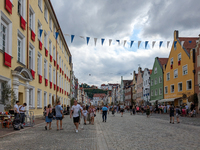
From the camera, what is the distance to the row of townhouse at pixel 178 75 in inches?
1398

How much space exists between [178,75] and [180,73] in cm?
94

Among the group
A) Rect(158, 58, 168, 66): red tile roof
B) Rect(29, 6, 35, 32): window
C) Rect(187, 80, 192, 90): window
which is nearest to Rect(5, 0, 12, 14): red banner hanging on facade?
Rect(29, 6, 35, 32): window

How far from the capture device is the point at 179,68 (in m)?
42.1

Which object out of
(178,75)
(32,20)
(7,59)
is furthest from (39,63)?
(178,75)

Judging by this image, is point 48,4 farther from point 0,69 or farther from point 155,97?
point 155,97

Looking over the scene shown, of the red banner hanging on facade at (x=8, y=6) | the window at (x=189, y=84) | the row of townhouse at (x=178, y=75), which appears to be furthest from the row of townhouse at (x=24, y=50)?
the window at (x=189, y=84)

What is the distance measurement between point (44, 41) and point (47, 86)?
540 centimetres

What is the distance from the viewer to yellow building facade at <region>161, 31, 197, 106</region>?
37594mm

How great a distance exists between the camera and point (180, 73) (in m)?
41.6

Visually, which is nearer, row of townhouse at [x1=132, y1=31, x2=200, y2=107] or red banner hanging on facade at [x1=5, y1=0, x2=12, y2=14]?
red banner hanging on facade at [x1=5, y1=0, x2=12, y2=14]

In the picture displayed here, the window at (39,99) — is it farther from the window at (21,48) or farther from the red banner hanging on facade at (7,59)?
the red banner hanging on facade at (7,59)

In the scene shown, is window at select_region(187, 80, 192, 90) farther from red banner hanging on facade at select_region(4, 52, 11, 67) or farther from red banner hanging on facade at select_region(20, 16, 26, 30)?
red banner hanging on facade at select_region(4, 52, 11, 67)

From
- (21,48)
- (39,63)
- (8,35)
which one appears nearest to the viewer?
(8,35)

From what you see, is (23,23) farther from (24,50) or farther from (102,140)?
(102,140)
